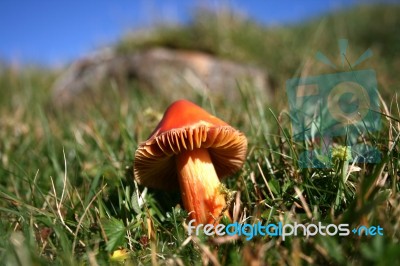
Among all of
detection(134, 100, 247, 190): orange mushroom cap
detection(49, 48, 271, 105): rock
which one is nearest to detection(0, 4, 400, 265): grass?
detection(134, 100, 247, 190): orange mushroom cap

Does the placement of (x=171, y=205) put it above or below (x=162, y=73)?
below

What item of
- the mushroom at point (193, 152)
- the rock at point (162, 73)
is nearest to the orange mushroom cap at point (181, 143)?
the mushroom at point (193, 152)

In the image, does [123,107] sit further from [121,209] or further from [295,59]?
[295,59]

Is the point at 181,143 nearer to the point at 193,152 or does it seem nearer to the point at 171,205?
the point at 193,152

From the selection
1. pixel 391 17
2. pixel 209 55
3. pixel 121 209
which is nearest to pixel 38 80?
pixel 209 55

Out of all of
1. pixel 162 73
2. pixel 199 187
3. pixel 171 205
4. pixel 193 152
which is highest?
pixel 162 73

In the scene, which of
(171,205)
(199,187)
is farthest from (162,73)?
(199,187)
